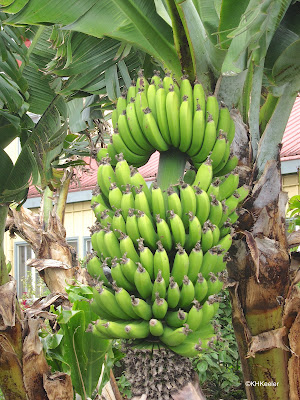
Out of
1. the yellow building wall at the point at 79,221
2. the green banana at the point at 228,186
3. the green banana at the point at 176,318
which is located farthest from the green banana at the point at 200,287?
the yellow building wall at the point at 79,221

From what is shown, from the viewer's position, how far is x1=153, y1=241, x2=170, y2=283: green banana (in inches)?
78.7

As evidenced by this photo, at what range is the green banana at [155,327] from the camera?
76.4 inches

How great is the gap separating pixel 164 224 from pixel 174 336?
0.46m

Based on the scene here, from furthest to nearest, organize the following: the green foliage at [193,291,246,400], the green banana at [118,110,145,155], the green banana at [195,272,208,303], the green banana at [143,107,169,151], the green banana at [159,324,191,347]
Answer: the green foliage at [193,291,246,400], the green banana at [118,110,145,155], the green banana at [143,107,169,151], the green banana at [195,272,208,303], the green banana at [159,324,191,347]

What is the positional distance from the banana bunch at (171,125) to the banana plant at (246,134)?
27 centimetres

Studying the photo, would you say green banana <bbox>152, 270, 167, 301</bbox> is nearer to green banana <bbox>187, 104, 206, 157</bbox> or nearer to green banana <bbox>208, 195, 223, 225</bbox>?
green banana <bbox>208, 195, 223, 225</bbox>

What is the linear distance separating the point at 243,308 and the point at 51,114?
201 centimetres

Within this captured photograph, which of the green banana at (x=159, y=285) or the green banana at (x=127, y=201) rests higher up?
the green banana at (x=127, y=201)

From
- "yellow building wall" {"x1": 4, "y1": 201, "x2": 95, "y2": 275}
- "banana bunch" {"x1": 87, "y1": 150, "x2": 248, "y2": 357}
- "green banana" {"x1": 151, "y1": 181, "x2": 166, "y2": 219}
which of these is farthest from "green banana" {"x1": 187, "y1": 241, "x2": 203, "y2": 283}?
"yellow building wall" {"x1": 4, "y1": 201, "x2": 95, "y2": 275}

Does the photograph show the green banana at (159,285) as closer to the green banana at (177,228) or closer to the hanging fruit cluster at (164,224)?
the hanging fruit cluster at (164,224)

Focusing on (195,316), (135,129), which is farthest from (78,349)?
(135,129)

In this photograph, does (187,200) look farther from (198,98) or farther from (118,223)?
(198,98)

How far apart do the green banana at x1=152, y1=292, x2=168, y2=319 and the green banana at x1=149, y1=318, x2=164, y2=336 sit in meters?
0.04

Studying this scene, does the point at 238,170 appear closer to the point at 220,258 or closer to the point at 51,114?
the point at 220,258
